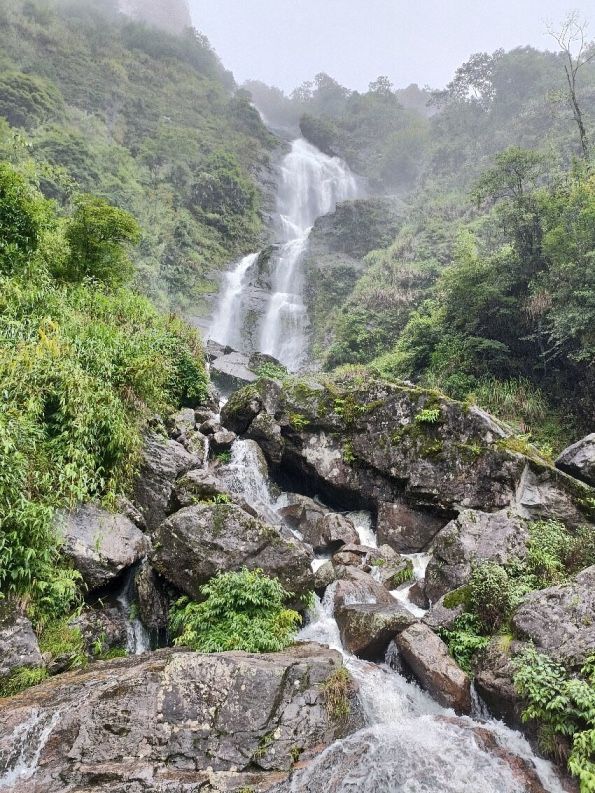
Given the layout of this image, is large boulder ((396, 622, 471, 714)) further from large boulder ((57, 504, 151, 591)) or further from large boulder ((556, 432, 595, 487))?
large boulder ((556, 432, 595, 487))

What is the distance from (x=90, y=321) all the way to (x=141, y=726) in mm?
8229

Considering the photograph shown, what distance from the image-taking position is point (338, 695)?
509 centimetres

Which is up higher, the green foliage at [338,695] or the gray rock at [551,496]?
the gray rock at [551,496]

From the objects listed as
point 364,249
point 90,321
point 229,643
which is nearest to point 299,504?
point 229,643

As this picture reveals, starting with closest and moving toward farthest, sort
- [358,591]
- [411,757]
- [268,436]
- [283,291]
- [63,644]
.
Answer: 1. [411,757]
2. [63,644]
3. [358,591]
4. [268,436]
5. [283,291]

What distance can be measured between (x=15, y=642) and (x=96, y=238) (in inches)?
406

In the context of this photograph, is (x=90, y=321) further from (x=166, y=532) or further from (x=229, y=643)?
(x=229, y=643)

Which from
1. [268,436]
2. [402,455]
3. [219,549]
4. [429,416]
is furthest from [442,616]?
[268,436]

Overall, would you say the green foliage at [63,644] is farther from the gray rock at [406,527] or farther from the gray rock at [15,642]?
the gray rock at [406,527]

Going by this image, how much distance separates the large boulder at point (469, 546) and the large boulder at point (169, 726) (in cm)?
355

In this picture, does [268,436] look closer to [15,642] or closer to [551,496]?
[551,496]

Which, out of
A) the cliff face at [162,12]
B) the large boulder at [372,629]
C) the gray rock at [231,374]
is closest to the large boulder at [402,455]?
the large boulder at [372,629]

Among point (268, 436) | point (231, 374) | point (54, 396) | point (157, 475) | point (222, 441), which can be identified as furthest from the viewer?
point (231, 374)

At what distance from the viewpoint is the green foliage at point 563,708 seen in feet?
14.6
